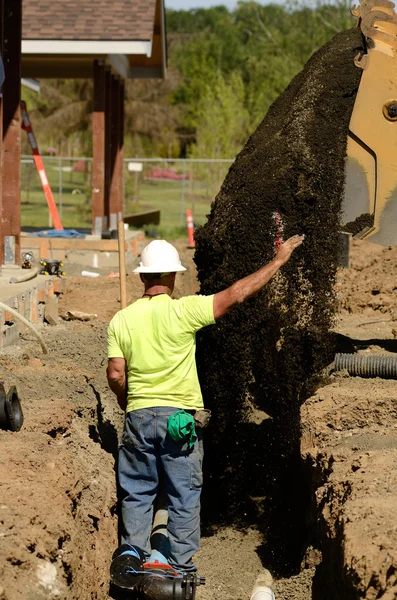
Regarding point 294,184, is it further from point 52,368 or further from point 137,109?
point 137,109

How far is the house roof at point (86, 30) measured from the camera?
55.2ft

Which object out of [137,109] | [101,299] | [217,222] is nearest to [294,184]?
[217,222]

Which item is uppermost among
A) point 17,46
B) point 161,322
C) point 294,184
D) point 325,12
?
point 325,12

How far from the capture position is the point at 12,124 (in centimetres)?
1239

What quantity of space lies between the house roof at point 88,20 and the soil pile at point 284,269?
9.28 meters

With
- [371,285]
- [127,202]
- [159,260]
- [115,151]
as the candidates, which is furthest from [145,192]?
[159,260]

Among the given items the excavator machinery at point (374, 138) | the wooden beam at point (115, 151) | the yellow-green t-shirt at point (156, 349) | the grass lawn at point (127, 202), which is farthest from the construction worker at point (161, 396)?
the grass lawn at point (127, 202)

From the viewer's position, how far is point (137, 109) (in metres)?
39.9

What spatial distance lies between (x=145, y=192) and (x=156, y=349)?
40.8 meters

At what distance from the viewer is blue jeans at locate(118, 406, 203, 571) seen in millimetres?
5770

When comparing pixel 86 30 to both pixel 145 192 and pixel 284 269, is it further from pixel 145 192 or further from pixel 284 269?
pixel 145 192

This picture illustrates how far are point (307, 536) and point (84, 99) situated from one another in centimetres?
3166

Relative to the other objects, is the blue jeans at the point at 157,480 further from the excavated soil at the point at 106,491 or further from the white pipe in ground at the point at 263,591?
the white pipe in ground at the point at 263,591

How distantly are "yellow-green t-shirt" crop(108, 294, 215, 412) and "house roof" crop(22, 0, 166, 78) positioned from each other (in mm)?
11981
